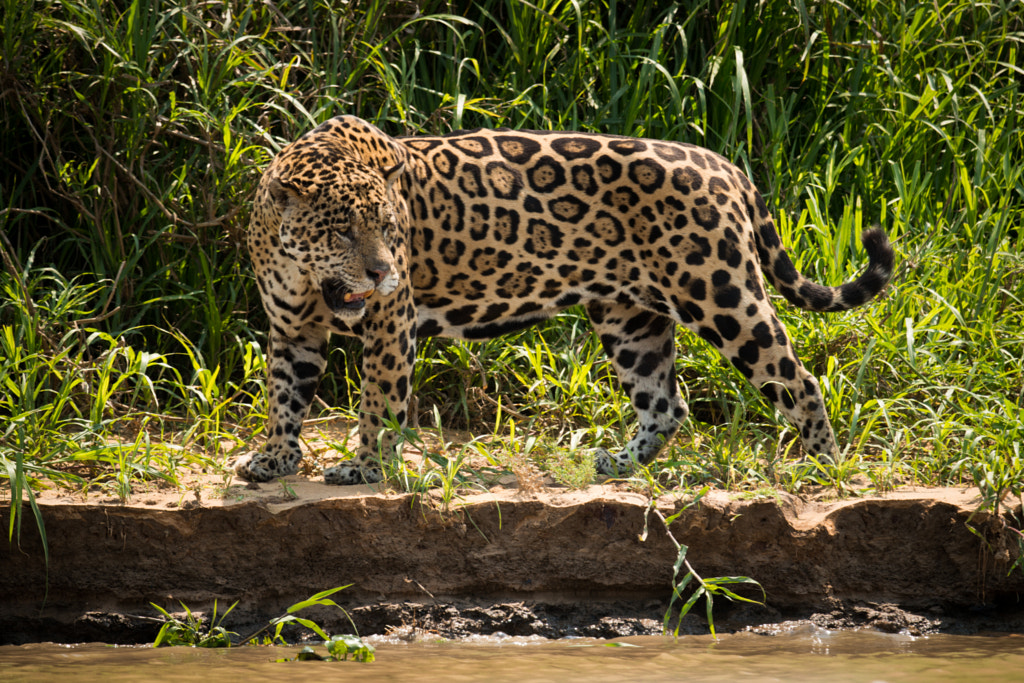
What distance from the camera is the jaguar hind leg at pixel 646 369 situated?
5277mm

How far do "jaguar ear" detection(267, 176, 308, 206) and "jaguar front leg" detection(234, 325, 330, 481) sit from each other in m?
0.64

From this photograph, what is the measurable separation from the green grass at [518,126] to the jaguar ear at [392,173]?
1198mm

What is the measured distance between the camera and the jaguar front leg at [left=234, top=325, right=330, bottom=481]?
489 centimetres

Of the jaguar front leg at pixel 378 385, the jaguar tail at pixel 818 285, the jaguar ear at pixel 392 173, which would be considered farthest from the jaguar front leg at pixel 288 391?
the jaguar tail at pixel 818 285

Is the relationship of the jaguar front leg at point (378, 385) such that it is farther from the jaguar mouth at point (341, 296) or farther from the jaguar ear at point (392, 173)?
the jaguar ear at point (392, 173)

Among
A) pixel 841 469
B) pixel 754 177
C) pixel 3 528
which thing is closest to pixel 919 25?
pixel 754 177

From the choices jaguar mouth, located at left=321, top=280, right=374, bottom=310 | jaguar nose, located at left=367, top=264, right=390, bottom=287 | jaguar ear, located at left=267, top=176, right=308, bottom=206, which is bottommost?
jaguar mouth, located at left=321, top=280, right=374, bottom=310

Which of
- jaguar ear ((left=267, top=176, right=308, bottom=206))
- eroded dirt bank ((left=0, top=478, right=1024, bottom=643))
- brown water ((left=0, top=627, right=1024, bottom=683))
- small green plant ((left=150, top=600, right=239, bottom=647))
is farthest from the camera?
jaguar ear ((left=267, top=176, right=308, bottom=206))

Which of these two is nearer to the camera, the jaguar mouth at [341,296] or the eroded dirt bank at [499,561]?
the eroded dirt bank at [499,561]

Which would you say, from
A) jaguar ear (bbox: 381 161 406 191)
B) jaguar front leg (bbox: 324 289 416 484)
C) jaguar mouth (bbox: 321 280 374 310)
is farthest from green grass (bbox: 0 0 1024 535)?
jaguar ear (bbox: 381 161 406 191)

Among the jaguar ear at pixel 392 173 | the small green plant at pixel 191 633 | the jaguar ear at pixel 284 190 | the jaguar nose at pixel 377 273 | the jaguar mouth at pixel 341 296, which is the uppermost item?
the jaguar ear at pixel 392 173

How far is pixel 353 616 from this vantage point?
439cm

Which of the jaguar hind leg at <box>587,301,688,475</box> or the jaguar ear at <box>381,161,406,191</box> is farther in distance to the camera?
the jaguar hind leg at <box>587,301,688,475</box>

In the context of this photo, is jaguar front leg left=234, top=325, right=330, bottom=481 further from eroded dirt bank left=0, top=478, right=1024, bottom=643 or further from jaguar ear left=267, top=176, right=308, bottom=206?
jaguar ear left=267, top=176, right=308, bottom=206
